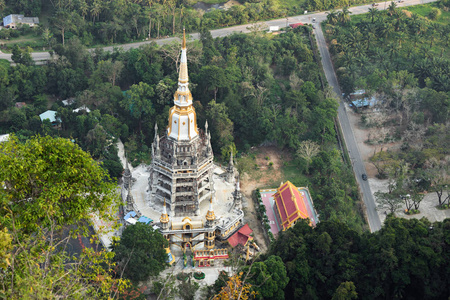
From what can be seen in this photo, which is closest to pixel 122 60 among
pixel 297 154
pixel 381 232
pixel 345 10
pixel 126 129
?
pixel 126 129

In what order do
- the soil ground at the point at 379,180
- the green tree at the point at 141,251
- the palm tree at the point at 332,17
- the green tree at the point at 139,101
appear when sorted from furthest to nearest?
the palm tree at the point at 332,17 → the green tree at the point at 139,101 → the soil ground at the point at 379,180 → the green tree at the point at 141,251

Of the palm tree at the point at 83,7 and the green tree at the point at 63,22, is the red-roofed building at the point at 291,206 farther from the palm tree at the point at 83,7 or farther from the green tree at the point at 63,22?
the palm tree at the point at 83,7

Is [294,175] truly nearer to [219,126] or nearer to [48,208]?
[219,126]

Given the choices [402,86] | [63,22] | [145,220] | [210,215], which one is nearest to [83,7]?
[63,22]

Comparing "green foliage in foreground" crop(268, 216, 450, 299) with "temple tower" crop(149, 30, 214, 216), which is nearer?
"green foliage in foreground" crop(268, 216, 450, 299)

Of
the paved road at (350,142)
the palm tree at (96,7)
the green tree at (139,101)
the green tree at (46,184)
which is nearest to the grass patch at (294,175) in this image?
the paved road at (350,142)

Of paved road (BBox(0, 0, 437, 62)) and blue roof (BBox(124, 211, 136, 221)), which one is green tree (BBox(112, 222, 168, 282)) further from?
paved road (BBox(0, 0, 437, 62))

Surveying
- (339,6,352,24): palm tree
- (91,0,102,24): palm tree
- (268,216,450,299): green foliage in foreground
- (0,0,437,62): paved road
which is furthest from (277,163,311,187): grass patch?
(91,0,102,24): palm tree
